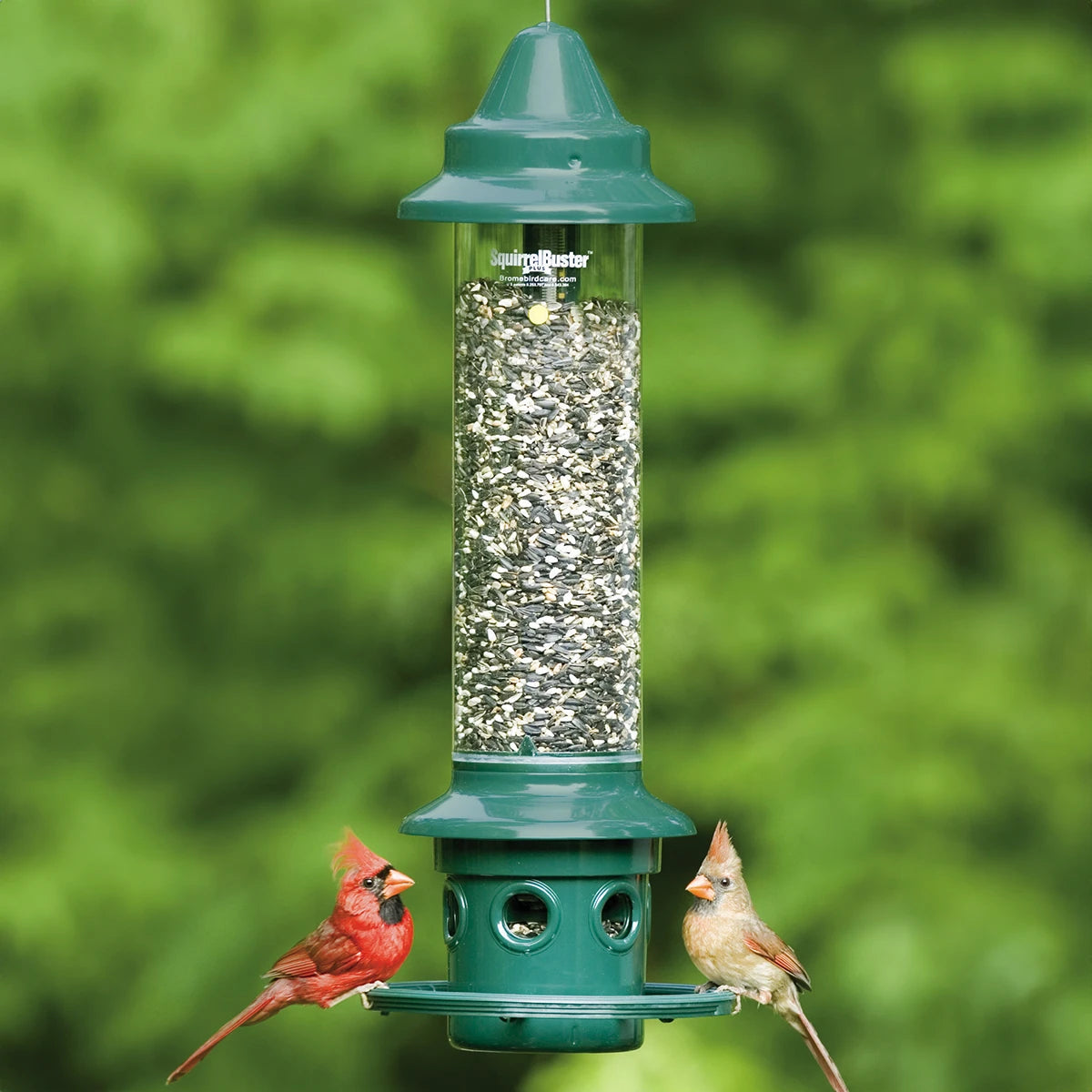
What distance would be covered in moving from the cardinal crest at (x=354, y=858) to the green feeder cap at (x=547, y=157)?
1580 millimetres

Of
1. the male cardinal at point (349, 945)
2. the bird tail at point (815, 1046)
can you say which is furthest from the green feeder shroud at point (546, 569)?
the bird tail at point (815, 1046)

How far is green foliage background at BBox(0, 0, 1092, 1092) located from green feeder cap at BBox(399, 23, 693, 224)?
3523 mm

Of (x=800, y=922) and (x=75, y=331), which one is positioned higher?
(x=75, y=331)

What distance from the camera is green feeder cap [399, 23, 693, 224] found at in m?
6.30

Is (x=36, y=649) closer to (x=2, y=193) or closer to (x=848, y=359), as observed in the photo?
(x=2, y=193)

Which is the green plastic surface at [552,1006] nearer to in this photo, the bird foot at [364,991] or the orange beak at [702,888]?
the bird foot at [364,991]

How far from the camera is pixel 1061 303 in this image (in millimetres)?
10562

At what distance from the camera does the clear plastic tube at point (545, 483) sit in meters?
6.73

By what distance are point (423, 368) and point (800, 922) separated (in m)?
2.48

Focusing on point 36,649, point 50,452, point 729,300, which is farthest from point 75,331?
point 729,300

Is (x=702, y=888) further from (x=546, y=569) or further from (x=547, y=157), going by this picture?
(x=547, y=157)

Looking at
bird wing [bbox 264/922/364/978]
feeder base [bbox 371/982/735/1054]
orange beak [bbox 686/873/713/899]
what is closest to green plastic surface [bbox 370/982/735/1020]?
feeder base [bbox 371/982/735/1054]

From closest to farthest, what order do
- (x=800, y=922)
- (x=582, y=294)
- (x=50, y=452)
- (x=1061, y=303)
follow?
(x=582, y=294) → (x=800, y=922) → (x=1061, y=303) → (x=50, y=452)

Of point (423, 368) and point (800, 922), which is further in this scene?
point (423, 368)
